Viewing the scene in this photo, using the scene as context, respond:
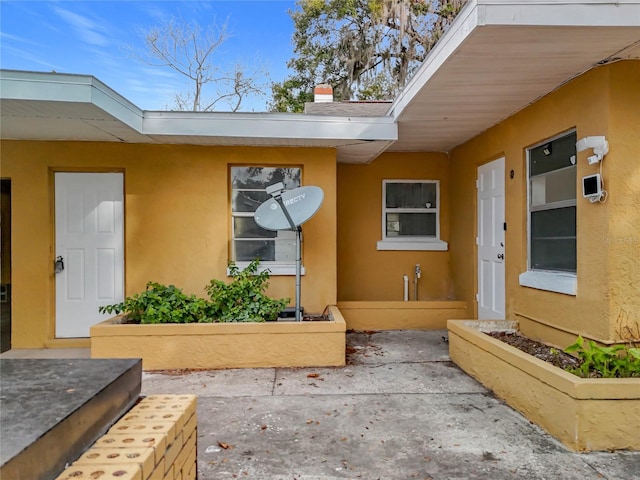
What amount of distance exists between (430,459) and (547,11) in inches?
122

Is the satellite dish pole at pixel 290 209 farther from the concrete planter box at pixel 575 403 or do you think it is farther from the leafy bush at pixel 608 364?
the leafy bush at pixel 608 364

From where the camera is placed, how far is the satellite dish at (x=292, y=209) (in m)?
4.86

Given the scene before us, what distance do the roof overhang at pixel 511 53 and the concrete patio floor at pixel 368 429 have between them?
9.49 ft

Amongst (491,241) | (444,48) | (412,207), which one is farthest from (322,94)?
(444,48)

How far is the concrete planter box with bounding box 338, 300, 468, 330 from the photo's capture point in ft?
21.1

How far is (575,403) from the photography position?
2779 mm

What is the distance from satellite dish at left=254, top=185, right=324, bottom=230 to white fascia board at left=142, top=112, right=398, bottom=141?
78cm

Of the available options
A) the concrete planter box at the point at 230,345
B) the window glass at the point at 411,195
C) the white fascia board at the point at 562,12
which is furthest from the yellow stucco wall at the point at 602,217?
the window glass at the point at 411,195

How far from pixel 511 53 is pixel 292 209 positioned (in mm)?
2696

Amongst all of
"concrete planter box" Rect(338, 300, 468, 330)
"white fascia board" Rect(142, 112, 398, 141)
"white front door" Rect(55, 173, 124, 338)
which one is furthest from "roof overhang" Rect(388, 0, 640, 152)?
"white front door" Rect(55, 173, 124, 338)

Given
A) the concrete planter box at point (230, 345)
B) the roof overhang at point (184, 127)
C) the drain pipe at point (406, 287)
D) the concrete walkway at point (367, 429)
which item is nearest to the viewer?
the concrete walkway at point (367, 429)

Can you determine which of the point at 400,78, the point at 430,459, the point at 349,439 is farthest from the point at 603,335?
the point at 400,78

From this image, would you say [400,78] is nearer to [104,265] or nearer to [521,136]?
[521,136]

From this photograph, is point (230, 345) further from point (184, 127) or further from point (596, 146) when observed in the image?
point (596, 146)
